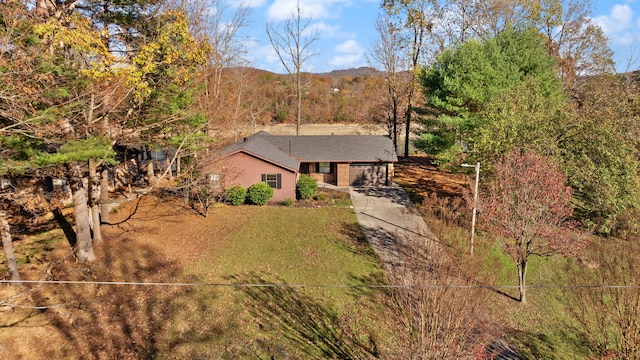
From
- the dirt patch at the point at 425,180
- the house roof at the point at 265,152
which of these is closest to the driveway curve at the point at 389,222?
the dirt patch at the point at 425,180

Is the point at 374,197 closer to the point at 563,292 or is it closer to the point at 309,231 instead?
the point at 309,231

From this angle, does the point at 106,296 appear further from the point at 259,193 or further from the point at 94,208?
the point at 259,193

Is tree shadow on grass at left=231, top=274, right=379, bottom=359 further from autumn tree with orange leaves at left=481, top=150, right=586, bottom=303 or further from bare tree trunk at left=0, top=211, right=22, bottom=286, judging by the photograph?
bare tree trunk at left=0, top=211, right=22, bottom=286

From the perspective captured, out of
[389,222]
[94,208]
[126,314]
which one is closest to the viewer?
[126,314]

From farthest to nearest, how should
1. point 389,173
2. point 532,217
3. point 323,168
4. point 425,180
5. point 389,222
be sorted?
point 425,180 → point 323,168 → point 389,173 → point 389,222 → point 532,217

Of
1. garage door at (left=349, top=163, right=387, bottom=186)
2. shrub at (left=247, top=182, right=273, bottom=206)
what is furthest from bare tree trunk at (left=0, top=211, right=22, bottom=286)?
garage door at (left=349, top=163, right=387, bottom=186)

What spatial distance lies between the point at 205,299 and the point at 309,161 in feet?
51.4

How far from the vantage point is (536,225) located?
12359mm

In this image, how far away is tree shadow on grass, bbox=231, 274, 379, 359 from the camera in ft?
32.2

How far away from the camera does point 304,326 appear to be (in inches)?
424

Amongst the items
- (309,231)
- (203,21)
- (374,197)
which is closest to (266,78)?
(203,21)

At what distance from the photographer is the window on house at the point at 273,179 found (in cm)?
2292

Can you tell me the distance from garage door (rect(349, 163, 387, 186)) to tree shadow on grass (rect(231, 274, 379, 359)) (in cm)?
1532

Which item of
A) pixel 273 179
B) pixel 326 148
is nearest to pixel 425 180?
pixel 326 148
